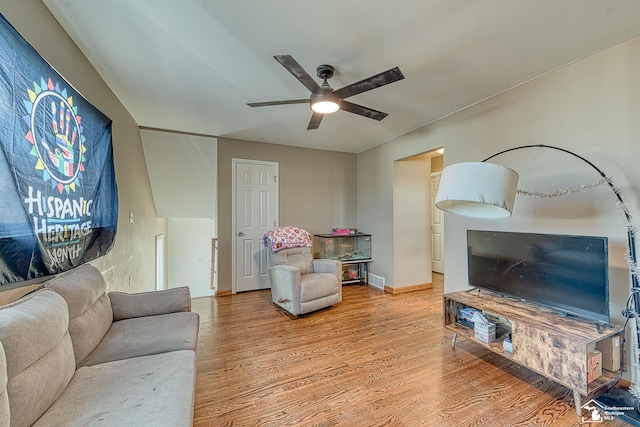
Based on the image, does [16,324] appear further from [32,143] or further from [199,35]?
[199,35]

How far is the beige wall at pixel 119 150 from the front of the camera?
1566 mm

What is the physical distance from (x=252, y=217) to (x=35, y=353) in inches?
136

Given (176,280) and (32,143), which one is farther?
(176,280)

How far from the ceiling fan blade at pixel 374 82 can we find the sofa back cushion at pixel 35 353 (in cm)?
218

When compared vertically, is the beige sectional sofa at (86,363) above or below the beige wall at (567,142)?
below

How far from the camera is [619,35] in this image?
1901 mm

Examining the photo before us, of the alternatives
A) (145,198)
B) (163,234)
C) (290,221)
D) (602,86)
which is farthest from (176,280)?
(602,86)

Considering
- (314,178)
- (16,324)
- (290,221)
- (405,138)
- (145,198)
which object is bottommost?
(16,324)

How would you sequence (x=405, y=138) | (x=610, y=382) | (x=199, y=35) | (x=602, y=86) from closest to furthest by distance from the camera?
(x=610, y=382) → (x=199, y=35) → (x=602, y=86) → (x=405, y=138)

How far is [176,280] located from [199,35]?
5.31 meters

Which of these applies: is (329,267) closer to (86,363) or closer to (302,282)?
(302,282)

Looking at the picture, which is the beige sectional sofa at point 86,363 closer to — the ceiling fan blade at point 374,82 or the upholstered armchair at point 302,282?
the upholstered armchair at point 302,282

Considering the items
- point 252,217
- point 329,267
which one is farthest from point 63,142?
point 329,267

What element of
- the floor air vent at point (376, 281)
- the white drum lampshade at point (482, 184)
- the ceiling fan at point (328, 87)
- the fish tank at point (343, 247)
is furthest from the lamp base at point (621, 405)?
Answer: the fish tank at point (343, 247)
